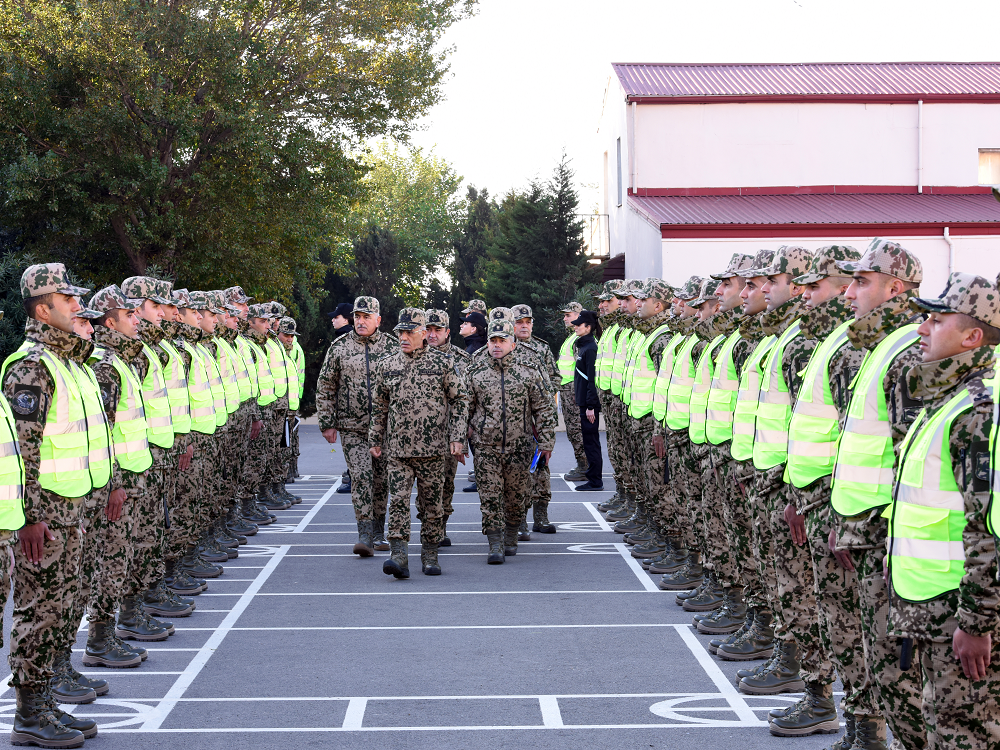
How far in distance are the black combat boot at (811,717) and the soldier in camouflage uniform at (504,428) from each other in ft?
17.2

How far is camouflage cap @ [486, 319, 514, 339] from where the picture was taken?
1152 centimetres

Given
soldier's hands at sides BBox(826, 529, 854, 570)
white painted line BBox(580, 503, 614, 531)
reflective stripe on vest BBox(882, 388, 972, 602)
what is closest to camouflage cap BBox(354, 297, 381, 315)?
white painted line BBox(580, 503, 614, 531)

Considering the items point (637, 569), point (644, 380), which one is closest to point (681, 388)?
point (637, 569)

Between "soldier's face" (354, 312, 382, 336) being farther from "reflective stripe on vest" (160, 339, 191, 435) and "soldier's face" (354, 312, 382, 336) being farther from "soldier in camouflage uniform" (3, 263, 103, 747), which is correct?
"soldier in camouflage uniform" (3, 263, 103, 747)

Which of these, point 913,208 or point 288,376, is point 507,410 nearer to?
point 288,376

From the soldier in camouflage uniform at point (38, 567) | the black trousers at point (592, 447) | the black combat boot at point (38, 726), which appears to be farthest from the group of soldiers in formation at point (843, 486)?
the black trousers at point (592, 447)

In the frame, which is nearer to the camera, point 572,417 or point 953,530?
point 953,530

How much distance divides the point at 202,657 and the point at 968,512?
222 inches

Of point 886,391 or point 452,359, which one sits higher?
point 452,359

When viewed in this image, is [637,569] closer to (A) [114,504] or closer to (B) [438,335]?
(B) [438,335]

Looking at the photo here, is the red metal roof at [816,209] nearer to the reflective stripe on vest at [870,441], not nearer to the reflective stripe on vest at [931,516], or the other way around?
the reflective stripe on vest at [870,441]

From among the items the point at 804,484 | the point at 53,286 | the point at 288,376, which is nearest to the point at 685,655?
the point at 804,484

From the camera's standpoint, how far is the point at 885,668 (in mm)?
4590

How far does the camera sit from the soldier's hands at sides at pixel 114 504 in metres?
7.45
